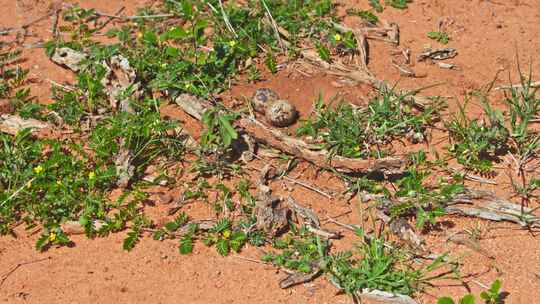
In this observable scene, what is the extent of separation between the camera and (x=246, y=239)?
4.25 m

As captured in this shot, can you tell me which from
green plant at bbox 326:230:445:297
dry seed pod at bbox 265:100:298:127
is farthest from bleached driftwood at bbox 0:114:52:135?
green plant at bbox 326:230:445:297

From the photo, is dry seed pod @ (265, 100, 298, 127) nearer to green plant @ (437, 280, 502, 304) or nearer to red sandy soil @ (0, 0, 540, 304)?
red sandy soil @ (0, 0, 540, 304)

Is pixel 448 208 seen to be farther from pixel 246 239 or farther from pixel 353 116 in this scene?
pixel 246 239

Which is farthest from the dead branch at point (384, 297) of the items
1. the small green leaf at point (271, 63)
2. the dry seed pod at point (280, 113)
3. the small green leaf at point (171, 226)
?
the small green leaf at point (271, 63)

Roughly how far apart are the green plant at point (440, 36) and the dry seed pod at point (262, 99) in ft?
5.78

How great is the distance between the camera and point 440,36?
19.6 feet

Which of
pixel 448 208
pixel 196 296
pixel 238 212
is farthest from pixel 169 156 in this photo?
pixel 448 208

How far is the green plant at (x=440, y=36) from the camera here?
5918 millimetres

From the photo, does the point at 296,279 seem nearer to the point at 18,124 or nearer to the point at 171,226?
the point at 171,226

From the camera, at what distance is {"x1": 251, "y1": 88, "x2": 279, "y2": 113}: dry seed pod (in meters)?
5.13

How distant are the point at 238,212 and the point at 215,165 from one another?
0.46 m

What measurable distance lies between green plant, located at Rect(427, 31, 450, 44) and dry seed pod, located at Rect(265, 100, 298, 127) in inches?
69.8

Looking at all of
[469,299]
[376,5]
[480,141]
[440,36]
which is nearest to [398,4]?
[376,5]

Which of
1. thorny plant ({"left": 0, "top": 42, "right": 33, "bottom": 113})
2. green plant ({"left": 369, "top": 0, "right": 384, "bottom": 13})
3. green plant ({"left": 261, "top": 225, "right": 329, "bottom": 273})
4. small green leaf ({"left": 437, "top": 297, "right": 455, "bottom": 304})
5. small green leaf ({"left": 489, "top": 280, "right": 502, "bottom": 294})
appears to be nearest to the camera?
small green leaf ({"left": 437, "top": 297, "right": 455, "bottom": 304})
